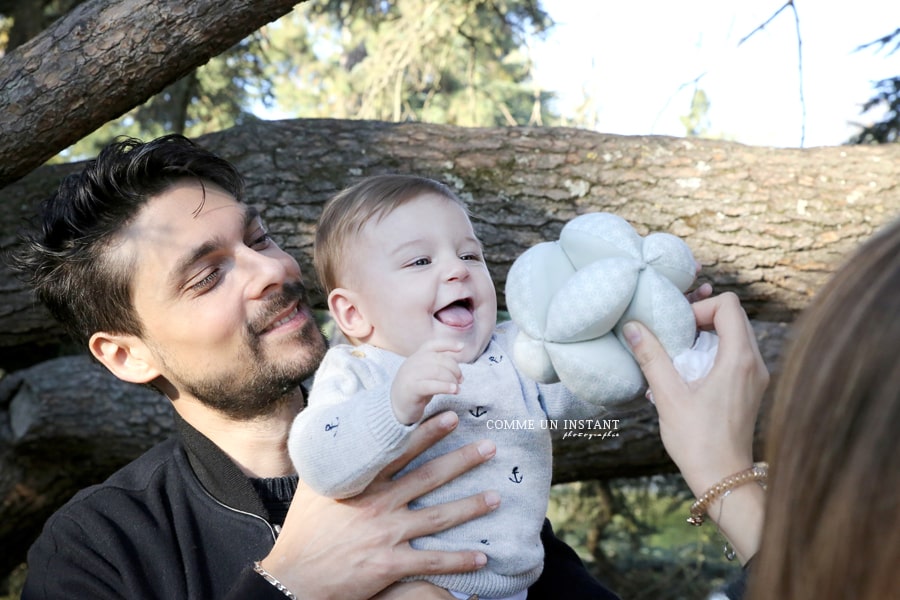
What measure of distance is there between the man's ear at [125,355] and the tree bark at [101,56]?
0.83 m

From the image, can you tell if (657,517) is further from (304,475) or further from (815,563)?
(815,563)

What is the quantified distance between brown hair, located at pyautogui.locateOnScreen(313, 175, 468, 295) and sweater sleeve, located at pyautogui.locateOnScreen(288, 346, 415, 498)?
360 mm

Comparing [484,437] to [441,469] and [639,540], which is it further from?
[639,540]

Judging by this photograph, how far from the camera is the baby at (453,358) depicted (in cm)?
195

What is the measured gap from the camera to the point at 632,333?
1.71m

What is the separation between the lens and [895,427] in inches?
37.4

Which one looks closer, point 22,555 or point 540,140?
point 540,140

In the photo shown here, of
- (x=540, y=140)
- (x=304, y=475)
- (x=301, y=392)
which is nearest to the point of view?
(x=304, y=475)

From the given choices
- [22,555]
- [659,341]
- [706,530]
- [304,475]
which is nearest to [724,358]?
[659,341]

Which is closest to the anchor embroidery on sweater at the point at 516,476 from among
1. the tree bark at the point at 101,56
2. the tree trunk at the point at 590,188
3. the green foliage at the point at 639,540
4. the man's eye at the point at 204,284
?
the man's eye at the point at 204,284

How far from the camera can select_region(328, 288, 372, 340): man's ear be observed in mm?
2164

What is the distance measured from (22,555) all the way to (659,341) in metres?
4.32

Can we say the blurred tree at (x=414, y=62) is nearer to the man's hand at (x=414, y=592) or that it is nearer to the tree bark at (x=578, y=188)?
the tree bark at (x=578, y=188)

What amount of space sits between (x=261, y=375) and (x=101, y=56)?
1290mm
